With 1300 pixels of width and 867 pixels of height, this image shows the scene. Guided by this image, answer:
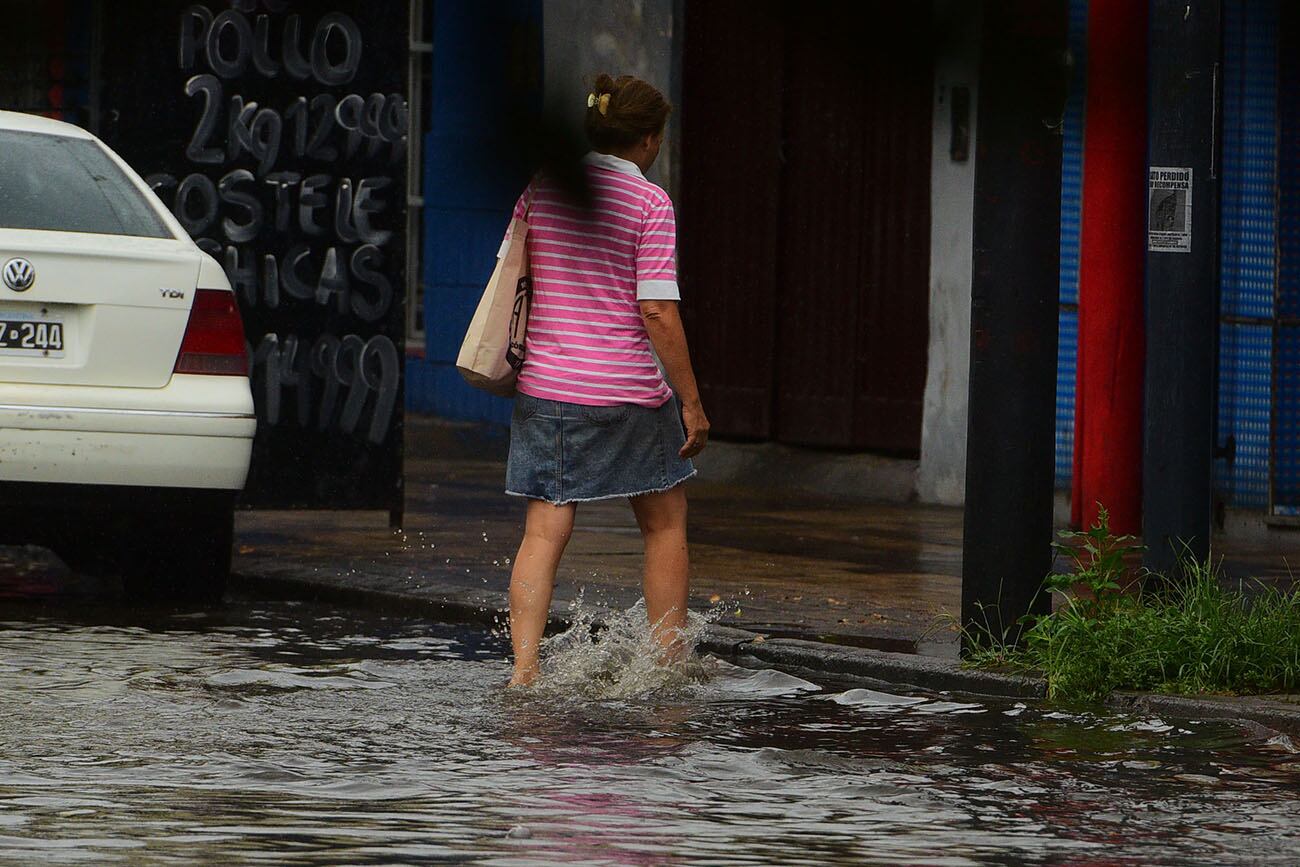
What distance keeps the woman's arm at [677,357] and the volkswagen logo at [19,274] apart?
209 centimetres

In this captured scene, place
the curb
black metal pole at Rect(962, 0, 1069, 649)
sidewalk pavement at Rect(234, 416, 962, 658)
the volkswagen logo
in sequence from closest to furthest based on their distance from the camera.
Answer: the curb < black metal pole at Rect(962, 0, 1069, 649) < the volkswagen logo < sidewalk pavement at Rect(234, 416, 962, 658)

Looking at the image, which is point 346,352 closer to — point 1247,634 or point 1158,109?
point 1247,634

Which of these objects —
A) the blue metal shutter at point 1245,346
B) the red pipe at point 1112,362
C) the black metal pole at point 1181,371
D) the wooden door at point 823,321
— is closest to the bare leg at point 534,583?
the wooden door at point 823,321

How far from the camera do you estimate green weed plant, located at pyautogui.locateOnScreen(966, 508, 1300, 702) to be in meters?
6.18

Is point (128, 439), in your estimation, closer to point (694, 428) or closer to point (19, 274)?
point (19, 274)

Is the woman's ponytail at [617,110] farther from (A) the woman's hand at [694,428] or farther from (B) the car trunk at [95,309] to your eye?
(B) the car trunk at [95,309]

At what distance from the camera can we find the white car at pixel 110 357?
7199 mm

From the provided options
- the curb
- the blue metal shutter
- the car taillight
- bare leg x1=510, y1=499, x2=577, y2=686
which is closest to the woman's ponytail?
the curb

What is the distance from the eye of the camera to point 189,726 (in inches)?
218

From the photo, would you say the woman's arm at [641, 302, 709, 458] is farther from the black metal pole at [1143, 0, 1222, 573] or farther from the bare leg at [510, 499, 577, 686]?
the black metal pole at [1143, 0, 1222, 573]

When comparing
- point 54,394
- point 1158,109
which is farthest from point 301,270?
point 1158,109

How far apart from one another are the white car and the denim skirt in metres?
1.65

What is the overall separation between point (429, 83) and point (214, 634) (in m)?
6.07

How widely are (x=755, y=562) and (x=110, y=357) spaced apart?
114 inches
